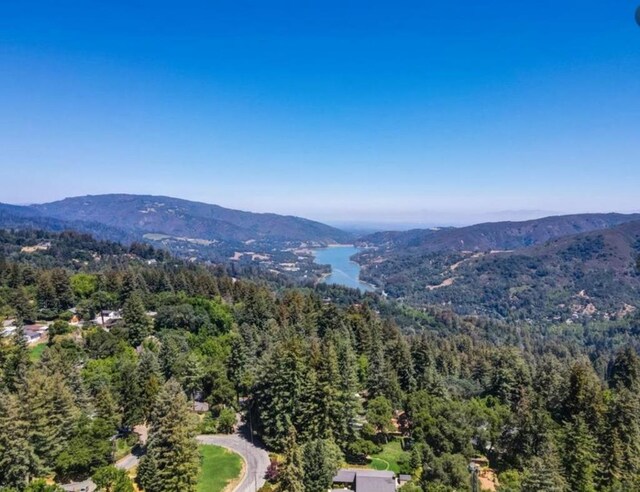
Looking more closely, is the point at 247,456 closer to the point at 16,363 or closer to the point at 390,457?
the point at 390,457

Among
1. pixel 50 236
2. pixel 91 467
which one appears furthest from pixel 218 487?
pixel 50 236

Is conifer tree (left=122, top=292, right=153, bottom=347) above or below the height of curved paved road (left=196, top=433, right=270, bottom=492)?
above

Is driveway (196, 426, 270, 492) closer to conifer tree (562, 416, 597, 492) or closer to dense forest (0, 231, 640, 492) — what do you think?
dense forest (0, 231, 640, 492)

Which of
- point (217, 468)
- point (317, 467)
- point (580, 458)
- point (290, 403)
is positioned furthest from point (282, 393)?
point (580, 458)

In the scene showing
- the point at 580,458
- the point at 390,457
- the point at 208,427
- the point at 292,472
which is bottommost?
the point at 390,457

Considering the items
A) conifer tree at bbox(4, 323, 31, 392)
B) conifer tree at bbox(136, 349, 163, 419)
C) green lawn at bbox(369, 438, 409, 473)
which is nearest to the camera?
green lawn at bbox(369, 438, 409, 473)

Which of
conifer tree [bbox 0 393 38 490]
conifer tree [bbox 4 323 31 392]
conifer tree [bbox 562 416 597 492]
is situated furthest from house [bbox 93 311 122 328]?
conifer tree [bbox 562 416 597 492]
